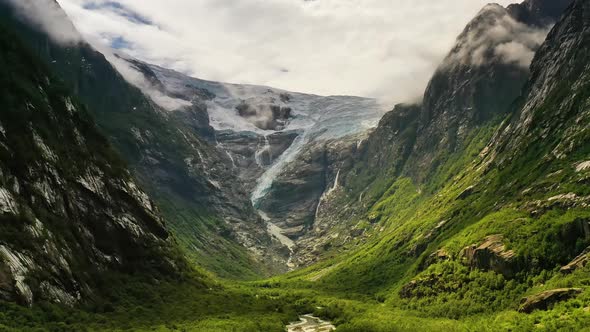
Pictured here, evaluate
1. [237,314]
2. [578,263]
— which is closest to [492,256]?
[578,263]

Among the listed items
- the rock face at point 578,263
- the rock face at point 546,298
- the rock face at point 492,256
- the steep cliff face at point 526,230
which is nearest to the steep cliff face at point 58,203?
the steep cliff face at point 526,230

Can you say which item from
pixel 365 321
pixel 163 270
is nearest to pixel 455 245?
pixel 365 321

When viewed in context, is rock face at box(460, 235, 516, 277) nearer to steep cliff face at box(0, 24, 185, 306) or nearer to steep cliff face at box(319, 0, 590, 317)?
steep cliff face at box(319, 0, 590, 317)

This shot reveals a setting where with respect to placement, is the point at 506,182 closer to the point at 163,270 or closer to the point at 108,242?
the point at 163,270

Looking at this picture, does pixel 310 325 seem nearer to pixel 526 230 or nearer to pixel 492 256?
pixel 492 256

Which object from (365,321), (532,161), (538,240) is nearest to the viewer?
(538,240)
